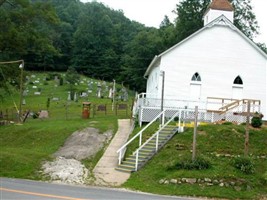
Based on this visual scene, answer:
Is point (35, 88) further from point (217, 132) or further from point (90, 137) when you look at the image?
point (217, 132)

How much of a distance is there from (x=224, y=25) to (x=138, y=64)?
45.6 metres

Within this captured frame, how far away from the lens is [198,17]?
186ft

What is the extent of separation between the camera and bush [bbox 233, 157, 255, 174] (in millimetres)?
17869

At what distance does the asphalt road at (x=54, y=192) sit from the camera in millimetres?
Answer: 12637

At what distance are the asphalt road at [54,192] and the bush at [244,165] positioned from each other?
396 cm

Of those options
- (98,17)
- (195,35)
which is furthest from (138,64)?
(195,35)

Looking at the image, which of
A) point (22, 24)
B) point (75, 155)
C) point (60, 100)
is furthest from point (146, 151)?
point (60, 100)

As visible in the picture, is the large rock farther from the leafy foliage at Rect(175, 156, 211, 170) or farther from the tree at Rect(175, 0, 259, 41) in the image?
the tree at Rect(175, 0, 259, 41)

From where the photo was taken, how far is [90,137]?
2433cm

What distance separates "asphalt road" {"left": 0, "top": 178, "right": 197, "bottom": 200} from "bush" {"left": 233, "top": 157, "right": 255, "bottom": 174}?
3.96 m

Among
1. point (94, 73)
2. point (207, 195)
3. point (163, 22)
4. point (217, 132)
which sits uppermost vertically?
point (163, 22)

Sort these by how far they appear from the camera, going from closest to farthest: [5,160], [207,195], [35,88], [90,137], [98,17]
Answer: [207,195], [5,160], [90,137], [35,88], [98,17]

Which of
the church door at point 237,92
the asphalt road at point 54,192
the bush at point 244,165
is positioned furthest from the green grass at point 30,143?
the church door at point 237,92

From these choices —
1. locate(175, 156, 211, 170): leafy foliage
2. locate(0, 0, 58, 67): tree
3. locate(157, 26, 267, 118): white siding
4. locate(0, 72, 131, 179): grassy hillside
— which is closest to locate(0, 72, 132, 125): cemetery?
locate(0, 72, 131, 179): grassy hillside
